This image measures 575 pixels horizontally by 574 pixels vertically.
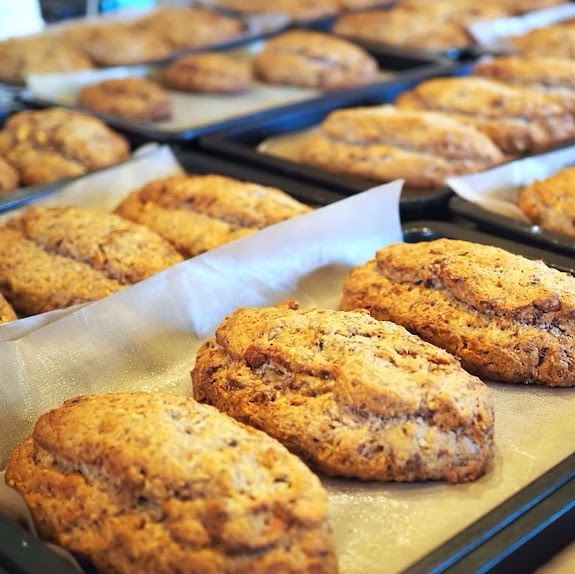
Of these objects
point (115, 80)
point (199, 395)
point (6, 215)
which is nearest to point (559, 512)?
point (199, 395)

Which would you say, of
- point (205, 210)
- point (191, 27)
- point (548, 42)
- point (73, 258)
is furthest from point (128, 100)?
point (548, 42)

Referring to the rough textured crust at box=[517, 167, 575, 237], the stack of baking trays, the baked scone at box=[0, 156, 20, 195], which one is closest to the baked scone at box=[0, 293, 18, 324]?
the stack of baking trays

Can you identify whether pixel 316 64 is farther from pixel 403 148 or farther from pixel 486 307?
pixel 486 307

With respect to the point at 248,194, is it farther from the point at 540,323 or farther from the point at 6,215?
the point at 540,323

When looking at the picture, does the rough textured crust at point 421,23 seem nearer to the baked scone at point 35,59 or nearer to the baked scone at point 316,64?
the baked scone at point 316,64

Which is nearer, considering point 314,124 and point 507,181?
point 507,181

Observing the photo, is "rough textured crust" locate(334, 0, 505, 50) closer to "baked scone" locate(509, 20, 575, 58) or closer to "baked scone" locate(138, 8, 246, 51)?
"baked scone" locate(509, 20, 575, 58)
